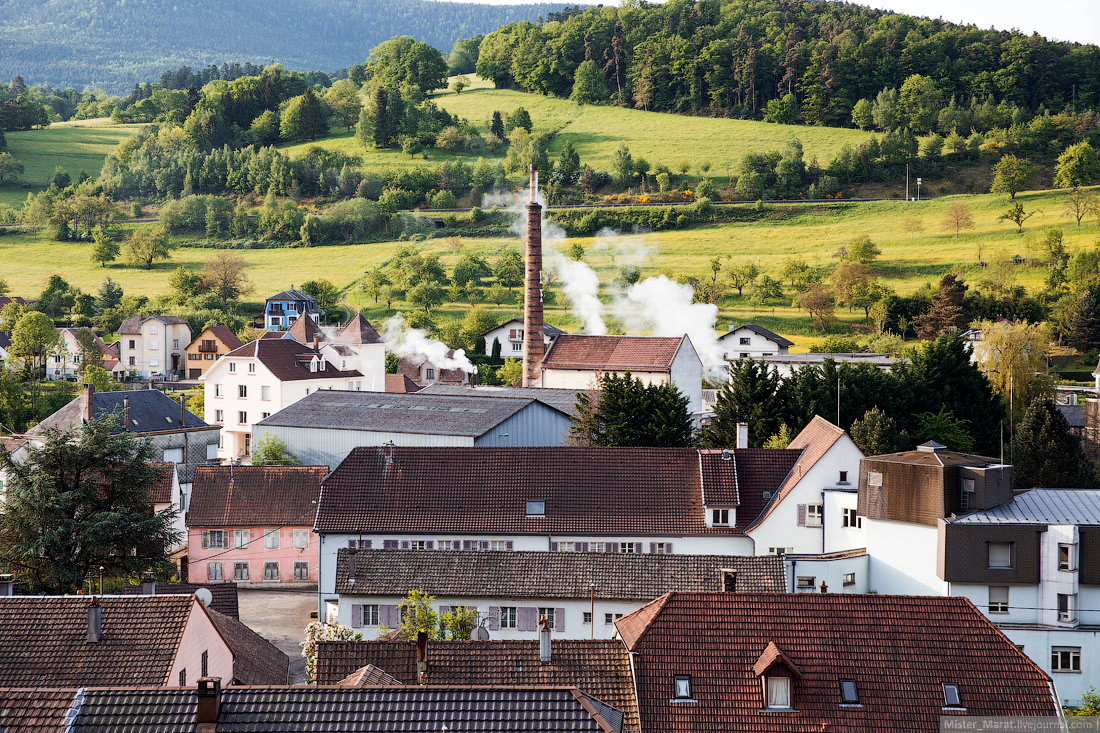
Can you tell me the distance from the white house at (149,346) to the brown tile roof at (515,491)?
62779 mm

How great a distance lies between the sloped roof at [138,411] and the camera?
58059mm

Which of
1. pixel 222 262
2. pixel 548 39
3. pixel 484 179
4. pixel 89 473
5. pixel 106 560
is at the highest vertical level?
pixel 548 39

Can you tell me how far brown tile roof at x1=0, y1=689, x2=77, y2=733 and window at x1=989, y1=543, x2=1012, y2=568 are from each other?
83.7 ft

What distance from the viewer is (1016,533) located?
100 ft

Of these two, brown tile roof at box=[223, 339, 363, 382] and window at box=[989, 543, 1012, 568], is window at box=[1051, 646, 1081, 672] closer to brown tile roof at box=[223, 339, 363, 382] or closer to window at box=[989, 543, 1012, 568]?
window at box=[989, 543, 1012, 568]

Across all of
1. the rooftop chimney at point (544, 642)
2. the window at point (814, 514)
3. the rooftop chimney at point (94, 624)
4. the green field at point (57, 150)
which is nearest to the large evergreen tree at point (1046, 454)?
the window at point (814, 514)

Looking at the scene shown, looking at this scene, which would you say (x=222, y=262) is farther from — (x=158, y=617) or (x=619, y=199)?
(x=158, y=617)

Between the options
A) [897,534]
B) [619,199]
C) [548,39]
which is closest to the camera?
[897,534]

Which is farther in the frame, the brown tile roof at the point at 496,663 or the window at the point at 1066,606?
the window at the point at 1066,606

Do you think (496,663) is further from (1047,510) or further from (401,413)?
(401,413)

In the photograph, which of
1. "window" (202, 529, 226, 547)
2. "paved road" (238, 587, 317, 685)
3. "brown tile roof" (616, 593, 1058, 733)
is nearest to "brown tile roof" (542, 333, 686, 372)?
Result: "window" (202, 529, 226, 547)

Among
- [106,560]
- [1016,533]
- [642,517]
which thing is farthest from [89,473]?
[1016,533]

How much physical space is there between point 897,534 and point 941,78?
147 metres

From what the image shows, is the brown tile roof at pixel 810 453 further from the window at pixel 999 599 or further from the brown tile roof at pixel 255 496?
the brown tile roof at pixel 255 496
